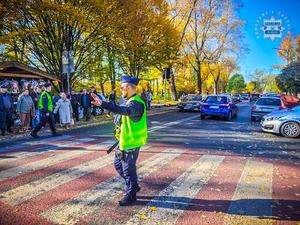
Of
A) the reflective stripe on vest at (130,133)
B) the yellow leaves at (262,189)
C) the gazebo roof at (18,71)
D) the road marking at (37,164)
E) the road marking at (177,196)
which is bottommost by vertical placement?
the yellow leaves at (262,189)

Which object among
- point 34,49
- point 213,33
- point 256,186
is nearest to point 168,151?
point 256,186

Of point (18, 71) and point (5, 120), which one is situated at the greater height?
point (18, 71)

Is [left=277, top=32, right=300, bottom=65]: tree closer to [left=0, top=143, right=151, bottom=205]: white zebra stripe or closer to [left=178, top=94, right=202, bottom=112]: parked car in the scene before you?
[left=178, top=94, right=202, bottom=112]: parked car

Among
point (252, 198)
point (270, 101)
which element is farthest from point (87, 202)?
point (270, 101)

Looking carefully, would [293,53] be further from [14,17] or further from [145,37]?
[14,17]

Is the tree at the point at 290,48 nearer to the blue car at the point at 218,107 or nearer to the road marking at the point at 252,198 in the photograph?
the blue car at the point at 218,107

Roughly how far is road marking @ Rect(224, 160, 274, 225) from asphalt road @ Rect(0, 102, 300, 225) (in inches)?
0.5

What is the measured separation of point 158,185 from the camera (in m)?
5.36

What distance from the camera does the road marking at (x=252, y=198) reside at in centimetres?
400

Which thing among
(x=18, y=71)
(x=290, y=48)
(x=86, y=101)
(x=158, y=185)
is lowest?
(x=158, y=185)

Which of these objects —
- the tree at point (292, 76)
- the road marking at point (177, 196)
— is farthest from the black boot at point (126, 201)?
the tree at point (292, 76)

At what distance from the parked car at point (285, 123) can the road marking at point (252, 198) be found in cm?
573

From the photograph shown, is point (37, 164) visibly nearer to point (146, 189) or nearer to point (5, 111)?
point (146, 189)

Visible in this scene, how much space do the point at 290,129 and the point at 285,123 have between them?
0.96 ft
